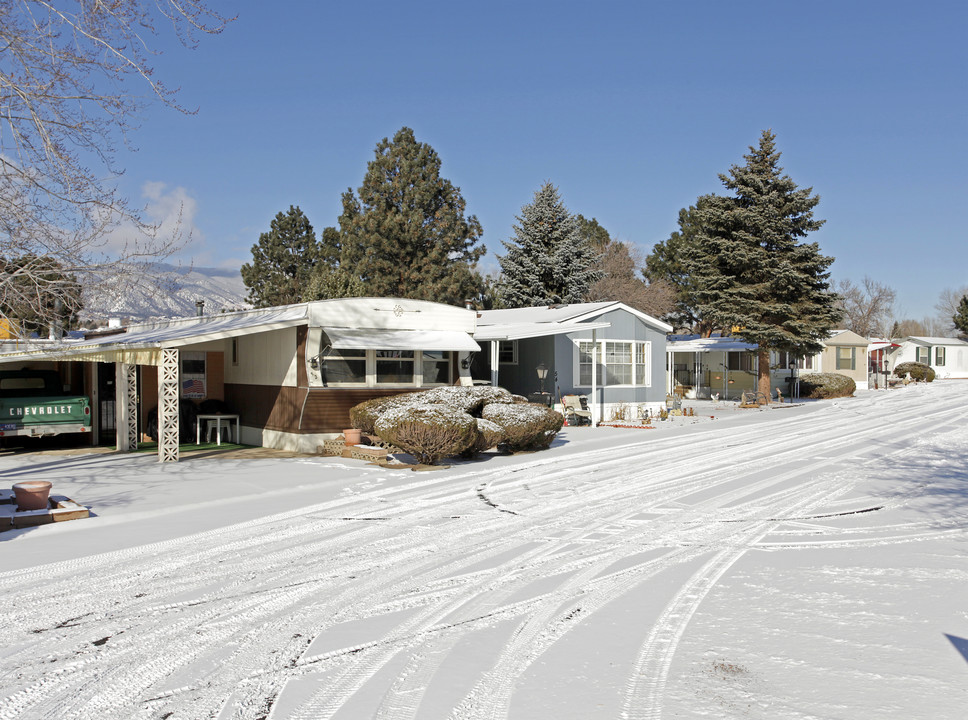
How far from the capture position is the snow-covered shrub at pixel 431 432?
13.0 m

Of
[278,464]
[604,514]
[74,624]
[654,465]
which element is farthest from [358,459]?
[74,624]

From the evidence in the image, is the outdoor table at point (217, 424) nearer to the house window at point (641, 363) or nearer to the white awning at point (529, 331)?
the white awning at point (529, 331)

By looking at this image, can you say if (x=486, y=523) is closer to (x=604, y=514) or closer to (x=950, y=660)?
(x=604, y=514)

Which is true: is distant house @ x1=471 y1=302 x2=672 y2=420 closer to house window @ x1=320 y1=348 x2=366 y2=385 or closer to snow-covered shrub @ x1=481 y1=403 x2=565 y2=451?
house window @ x1=320 y1=348 x2=366 y2=385

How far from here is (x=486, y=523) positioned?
8.95m

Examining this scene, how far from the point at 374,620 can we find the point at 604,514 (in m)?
4.49

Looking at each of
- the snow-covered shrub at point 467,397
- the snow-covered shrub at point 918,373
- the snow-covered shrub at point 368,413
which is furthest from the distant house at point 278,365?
the snow-covered shrub at point 918,373

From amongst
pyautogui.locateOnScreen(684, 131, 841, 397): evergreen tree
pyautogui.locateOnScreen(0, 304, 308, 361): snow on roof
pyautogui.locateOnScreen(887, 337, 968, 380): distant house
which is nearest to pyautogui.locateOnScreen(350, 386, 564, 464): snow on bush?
pyautogui.locateOnScreen(0, 304, 308, 361): snow on roof

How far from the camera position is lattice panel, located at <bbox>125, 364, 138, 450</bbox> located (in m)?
15.5

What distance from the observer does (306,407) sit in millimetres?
15508

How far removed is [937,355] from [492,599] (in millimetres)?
56342

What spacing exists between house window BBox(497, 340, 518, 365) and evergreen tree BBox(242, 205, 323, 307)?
23318mm

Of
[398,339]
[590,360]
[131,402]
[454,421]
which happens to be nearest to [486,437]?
[454,421]

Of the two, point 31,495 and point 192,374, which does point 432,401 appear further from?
point 31,495
